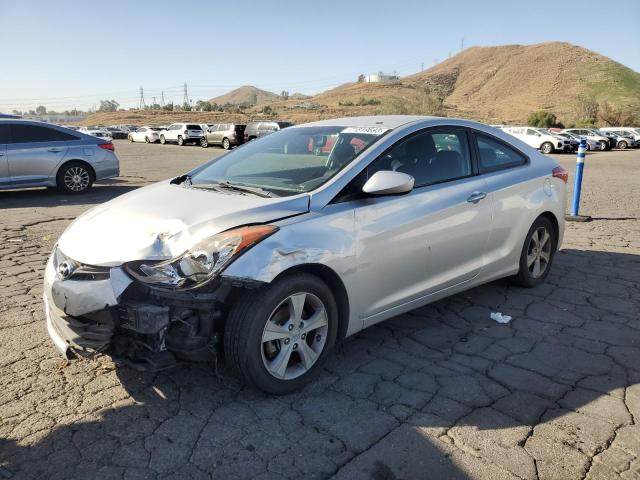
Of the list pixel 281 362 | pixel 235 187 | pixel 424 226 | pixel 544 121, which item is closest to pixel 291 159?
pixel 235 187

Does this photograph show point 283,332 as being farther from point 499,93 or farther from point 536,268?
point 499,93

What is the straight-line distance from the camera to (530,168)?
4.99 metres

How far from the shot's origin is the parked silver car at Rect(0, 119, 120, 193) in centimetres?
1019

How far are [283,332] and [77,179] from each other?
31.1 ft

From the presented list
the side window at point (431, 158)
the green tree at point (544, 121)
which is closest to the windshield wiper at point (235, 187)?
the side window at point (431, 158)

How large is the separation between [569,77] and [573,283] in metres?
116

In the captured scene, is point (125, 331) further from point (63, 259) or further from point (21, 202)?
point (21, 202)

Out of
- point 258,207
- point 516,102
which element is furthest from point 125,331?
point 516,102

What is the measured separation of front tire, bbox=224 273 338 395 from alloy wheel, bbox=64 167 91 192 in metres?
9.31

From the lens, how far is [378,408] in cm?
310

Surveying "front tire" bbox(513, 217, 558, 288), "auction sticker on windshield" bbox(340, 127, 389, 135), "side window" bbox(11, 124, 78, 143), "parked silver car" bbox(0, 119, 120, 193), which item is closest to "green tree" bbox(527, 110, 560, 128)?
"parked silver car" bbox(0, 119, 120, 193)

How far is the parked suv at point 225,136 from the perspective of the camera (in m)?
34.5

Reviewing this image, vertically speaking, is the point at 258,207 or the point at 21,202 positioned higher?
the point at 258,207

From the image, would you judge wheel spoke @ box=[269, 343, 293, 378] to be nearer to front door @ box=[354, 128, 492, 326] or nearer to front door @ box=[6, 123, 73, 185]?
front door @ box=[354, 128, 492, 326]
